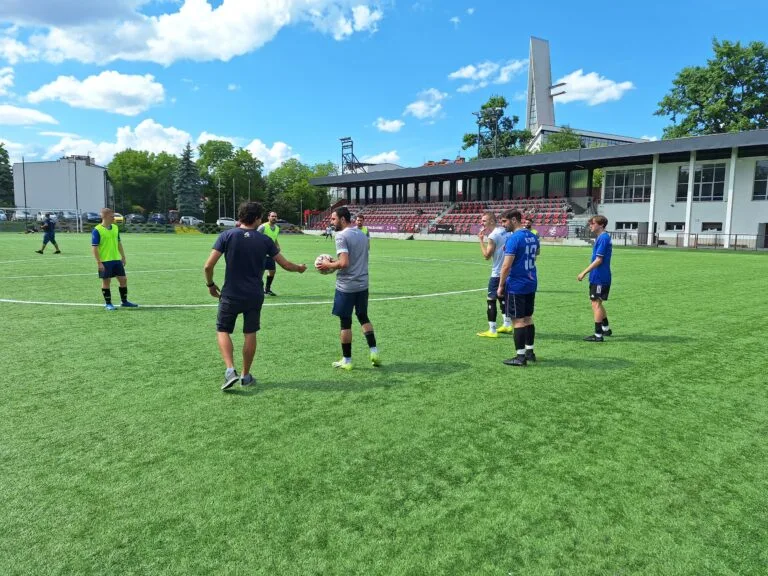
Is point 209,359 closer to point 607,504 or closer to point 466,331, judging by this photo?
point 466,331

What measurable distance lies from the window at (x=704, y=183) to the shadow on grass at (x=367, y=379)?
43.4m

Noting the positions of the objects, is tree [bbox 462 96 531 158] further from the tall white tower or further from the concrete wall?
the concrete wall

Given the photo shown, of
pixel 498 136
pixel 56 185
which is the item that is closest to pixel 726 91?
pixel 498 136

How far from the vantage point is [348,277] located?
6.29 meters

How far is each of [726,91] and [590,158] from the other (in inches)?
907

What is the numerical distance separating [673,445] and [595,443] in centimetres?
64

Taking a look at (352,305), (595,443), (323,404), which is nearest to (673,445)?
(595,443)

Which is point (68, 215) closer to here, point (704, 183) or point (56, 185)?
point (56, 185)

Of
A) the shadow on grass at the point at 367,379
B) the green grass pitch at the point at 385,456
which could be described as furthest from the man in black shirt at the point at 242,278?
the green grass pitch at the point at 385,456

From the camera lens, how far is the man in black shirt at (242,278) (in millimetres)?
5465

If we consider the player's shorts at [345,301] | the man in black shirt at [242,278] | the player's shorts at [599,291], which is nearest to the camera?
the man in black shirt at [242,278]

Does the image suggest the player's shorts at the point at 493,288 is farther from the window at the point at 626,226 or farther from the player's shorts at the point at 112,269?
the window at the point at 626,226

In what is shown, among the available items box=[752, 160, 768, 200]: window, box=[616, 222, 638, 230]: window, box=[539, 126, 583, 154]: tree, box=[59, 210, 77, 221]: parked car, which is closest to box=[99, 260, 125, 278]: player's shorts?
box=[752, 160, 768, 200]: window

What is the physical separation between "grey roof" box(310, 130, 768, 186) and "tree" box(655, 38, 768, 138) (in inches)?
688
